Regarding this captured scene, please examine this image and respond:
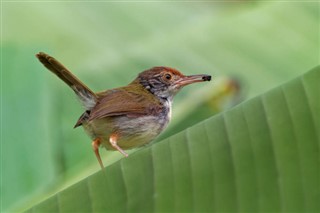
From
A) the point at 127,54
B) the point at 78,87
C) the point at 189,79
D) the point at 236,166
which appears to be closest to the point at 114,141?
the point at 78,87

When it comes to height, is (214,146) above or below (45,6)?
above

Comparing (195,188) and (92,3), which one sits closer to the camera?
(195,188)

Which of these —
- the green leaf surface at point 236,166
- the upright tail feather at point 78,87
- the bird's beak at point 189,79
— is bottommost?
the bird's beak at point 189,79

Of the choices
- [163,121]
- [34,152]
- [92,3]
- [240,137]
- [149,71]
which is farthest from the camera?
[92,3]

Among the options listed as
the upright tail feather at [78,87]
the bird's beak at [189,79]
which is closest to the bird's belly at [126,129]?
the upright tail feather at [78,87]

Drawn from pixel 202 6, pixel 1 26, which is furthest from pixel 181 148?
pixel 202 6

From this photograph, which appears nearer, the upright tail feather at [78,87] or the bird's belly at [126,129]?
the upright tail feather at [78,87]

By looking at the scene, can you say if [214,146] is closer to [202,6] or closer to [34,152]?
[34,152]

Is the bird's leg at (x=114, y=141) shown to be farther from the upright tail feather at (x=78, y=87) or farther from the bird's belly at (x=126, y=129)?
the upright tail feather at (x=78, y=87)
